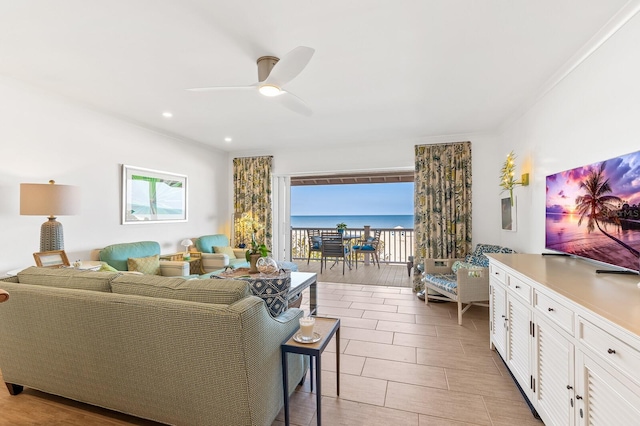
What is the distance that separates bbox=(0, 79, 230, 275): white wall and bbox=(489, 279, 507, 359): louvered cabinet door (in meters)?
4.59

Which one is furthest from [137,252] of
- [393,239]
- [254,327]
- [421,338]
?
[393,239]

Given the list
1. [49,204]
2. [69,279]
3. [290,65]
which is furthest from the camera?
[49,204]

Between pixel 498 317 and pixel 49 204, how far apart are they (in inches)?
170

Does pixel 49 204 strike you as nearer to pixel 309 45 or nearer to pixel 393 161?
pixel 309 45

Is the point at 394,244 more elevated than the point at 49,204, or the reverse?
the point at 49,204

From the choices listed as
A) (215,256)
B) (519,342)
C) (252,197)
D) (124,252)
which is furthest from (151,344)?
(252,197)

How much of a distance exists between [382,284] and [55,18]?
210 inches

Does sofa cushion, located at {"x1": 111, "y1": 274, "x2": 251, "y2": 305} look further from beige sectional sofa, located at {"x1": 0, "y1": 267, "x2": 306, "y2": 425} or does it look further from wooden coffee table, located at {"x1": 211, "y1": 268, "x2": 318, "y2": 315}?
wooden coffee table, located at {"x1": 211, "y1": 268, "x2": 318, "y2": 315}

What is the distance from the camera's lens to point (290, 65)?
2053mm

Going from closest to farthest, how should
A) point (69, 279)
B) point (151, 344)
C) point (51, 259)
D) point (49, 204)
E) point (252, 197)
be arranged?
1. point (151, 344)
2. point (69, 279)
3. point (49, 204)
4. point (51, 259)
5. point (252, 197)

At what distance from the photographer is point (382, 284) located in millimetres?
5488

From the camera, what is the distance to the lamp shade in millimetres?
2713

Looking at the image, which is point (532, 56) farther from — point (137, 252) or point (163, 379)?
point (137, 252)

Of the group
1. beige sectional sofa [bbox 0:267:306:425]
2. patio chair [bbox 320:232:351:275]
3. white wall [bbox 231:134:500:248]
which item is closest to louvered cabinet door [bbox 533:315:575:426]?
beige sectional sofa [bbox 0:267:306:425]
